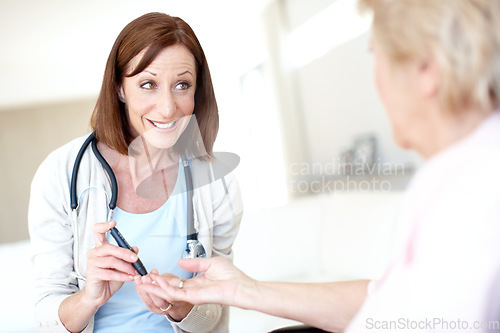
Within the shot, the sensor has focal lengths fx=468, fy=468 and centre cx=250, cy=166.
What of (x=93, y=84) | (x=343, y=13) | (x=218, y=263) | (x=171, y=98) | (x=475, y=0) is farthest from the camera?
(x=343, y=13)

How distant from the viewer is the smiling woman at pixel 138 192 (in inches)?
29.6

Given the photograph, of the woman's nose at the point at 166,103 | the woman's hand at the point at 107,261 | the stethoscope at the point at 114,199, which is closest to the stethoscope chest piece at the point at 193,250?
the stethoscope at the point at 114,199

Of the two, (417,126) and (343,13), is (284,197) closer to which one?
(343,13)

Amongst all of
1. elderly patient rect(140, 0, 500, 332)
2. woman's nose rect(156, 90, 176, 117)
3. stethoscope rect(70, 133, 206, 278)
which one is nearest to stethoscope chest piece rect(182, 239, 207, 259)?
stethoscope rect(70, 133, 206, 278)

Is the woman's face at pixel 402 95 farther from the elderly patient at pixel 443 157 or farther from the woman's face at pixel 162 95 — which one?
the woman's face at pixel 162 95

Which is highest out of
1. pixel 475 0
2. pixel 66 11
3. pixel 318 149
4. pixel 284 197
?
pixel 66 11

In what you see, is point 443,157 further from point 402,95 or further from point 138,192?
point 138,192

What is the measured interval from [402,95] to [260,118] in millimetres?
929

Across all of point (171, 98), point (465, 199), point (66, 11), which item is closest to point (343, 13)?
point (66, 11)

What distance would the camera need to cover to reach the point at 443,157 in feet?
1.31

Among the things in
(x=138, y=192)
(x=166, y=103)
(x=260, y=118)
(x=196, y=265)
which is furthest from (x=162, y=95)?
(x=260, y=118)

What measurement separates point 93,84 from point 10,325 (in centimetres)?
62

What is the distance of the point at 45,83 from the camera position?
1.13m

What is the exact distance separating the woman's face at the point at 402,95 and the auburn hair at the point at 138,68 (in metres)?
0.43
